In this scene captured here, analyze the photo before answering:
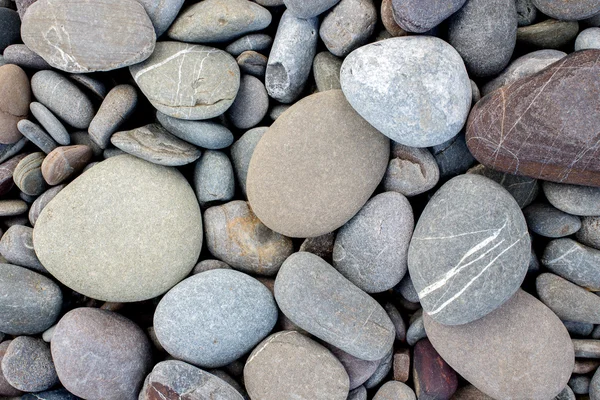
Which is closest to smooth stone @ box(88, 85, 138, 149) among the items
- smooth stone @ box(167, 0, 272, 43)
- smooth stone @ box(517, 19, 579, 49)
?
smooth stone @ box(167, 0, 272, 43)

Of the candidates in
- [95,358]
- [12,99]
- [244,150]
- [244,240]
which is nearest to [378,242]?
[244,240]

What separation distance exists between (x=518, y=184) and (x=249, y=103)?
A: 112 centimetres

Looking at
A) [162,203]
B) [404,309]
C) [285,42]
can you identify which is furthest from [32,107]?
[404,309]

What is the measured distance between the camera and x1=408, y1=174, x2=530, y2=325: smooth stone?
155 centimetres

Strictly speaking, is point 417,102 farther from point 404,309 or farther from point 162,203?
point 162,203

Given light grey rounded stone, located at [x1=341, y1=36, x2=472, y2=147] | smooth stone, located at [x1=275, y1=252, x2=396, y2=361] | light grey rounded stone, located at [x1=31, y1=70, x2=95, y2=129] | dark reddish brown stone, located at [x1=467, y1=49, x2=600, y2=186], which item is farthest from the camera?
light grey rounded stone, located at [x1=31, y1=70, x2=95, y2=129]

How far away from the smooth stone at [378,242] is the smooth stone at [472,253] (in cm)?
11

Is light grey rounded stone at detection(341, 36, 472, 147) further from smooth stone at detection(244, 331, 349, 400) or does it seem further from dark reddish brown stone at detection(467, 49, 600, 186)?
smooth stone at detection(244, 331, 349, 400)

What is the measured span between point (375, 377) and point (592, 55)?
1.40 meters

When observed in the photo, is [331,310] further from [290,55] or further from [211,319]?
[290,55]

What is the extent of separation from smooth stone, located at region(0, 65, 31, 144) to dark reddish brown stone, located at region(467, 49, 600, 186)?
1.78 meters

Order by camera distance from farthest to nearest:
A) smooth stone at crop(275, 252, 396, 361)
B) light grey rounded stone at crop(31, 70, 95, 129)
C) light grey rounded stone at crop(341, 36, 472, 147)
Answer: light grey rounded stone at crop(31, 70, 95, 129), smooth stone at crop(275, 252, 396, 361), light grey rounded stone at crop(341, 36, 472, 147)

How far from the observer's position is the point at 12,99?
1.79 m

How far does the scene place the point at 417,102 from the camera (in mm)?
1543
